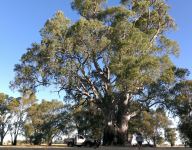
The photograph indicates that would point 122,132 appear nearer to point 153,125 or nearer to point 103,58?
point 103,58

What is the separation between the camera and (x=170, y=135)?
301ft

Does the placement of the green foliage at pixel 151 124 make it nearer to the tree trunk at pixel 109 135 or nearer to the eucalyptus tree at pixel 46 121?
the tree trunk at pixel 109 135

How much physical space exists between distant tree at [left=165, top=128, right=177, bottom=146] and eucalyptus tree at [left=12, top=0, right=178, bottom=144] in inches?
1959

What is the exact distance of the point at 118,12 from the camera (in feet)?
140

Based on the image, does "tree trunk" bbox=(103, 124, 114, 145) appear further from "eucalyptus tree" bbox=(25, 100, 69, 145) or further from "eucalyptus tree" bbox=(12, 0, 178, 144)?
"eucalyptus tree" bbox=(25, 100, 69, 145)

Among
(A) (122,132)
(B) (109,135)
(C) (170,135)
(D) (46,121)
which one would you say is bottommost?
(B) (109,135)

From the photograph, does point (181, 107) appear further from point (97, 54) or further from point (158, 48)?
point (97, 54)

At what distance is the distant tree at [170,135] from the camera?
9116 centimetres

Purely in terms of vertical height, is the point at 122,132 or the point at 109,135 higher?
the point at 122,132

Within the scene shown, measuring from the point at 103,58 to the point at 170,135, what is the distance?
55.6 metres

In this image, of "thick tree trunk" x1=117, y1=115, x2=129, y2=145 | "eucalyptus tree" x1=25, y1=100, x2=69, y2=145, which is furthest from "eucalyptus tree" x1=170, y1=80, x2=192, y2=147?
"eucalyptus tree" x1=25, y1=100, x2=69, y2=145

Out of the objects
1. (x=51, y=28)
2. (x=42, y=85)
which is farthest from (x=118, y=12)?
(x=42, y=85)

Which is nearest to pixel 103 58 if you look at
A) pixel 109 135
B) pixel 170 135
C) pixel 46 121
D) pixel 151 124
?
pixel 109 135

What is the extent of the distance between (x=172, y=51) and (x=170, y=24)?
3.34 m
